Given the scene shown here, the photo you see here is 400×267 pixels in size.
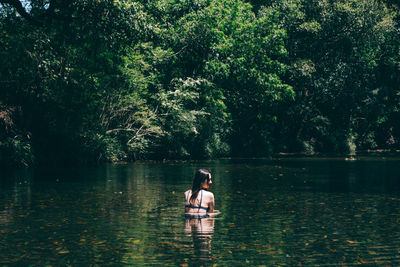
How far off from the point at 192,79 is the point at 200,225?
112 feet

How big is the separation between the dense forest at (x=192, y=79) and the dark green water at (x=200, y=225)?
37.5ft

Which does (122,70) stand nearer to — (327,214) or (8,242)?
(327,214)

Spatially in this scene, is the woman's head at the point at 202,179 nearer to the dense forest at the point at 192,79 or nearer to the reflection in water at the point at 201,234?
the reflection in water at the point at 201,234

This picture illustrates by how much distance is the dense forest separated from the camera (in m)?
34.2

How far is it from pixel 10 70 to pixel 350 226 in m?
25.4

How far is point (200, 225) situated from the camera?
536 inches

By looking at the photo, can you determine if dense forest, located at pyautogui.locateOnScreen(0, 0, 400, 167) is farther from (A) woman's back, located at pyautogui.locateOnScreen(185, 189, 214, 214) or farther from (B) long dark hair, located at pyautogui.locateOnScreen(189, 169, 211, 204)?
(B) long dark hair, located at pyautogui.locateOnScreen(189, 169, 211, 204)

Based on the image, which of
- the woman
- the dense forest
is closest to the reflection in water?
the woman

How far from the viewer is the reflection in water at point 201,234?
1022 cm

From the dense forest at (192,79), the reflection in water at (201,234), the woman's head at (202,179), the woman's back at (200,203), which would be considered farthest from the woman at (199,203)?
the dense forest at (192,79)

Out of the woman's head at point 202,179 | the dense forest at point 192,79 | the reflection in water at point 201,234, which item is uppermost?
the dense forest at point 192,79

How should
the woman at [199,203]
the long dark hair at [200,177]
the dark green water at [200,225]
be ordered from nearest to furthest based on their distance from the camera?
the dark green water at [200,225] → the long dark hair at [200,177] → the woman at [199,203]

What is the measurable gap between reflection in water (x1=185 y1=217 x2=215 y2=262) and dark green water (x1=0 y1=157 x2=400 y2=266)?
0.06 feet

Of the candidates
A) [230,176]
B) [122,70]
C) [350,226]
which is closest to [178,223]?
[350,226]
